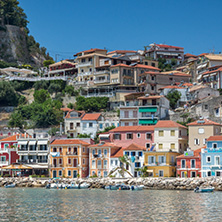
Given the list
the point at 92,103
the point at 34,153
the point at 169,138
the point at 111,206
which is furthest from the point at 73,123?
the point at 111,206

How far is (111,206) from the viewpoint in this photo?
46688 millimetres

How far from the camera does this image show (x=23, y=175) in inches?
3039

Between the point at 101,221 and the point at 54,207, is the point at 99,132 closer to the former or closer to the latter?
the point at 54,207

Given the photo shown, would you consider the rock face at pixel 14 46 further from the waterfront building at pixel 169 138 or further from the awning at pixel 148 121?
the waterfront building at pixel 169 138

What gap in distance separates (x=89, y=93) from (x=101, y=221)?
64192 millimetres

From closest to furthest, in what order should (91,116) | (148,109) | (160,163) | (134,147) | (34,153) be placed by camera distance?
(160,163) < (134,147) < (34,153) < (148,109) < (91,116)

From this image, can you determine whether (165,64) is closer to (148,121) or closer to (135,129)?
(148,121)

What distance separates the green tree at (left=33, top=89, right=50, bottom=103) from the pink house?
2776cm

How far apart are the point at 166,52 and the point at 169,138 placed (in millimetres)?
53611

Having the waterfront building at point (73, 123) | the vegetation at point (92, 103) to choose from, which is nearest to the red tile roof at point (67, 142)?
the waterfront building at point (73, 123)

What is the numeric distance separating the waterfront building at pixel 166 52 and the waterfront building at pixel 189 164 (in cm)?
5500

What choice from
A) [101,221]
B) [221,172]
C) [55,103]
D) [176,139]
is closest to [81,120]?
[55,103]

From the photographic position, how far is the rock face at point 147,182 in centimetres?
6321

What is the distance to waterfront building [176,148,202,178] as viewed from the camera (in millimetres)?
67188
